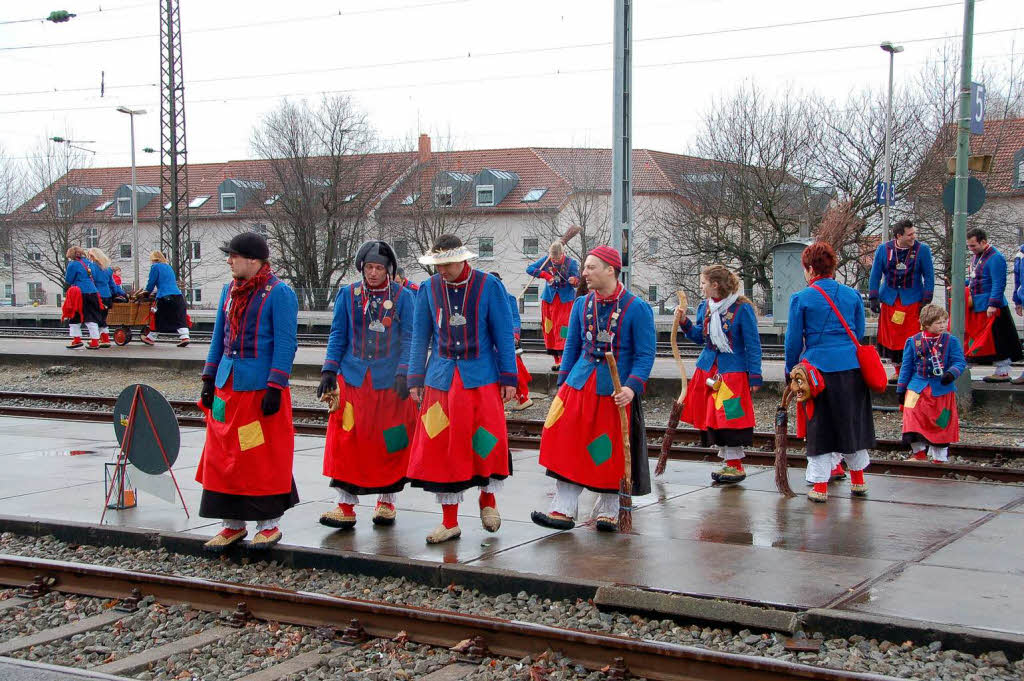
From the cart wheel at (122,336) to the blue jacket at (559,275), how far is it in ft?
35.9

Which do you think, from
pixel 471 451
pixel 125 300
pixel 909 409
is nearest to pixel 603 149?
pixel 125 300

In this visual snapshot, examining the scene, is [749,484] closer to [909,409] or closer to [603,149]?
[909,409]

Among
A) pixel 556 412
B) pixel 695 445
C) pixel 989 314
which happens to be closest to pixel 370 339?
pixel 556 412

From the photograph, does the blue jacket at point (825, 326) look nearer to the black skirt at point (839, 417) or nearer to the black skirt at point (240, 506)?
the black skirt at point (839, 417)

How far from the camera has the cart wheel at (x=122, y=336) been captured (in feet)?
73.7

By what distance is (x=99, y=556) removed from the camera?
7211 millimetres

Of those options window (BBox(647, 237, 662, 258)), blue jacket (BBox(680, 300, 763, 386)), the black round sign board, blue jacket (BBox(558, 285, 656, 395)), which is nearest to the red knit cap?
blue jacket (BBox(558, 285, 656, 395))

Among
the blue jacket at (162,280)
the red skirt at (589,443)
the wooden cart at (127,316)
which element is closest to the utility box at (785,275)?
the blue jacket at (162,280)

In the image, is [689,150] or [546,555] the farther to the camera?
[689,150]

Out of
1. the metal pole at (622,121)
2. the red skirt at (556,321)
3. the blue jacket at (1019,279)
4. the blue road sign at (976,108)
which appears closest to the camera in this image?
the blue road sign at (976,108)

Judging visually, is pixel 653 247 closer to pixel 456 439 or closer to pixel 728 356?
pixel 728 356

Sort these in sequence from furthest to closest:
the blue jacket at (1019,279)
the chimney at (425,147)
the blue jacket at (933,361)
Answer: the chimney at (425,147) < the blue jacket at (1019,279) < the blue jacket at (933,361)

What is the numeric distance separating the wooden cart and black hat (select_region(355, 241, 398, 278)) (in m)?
16.3

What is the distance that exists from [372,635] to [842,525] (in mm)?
3498
